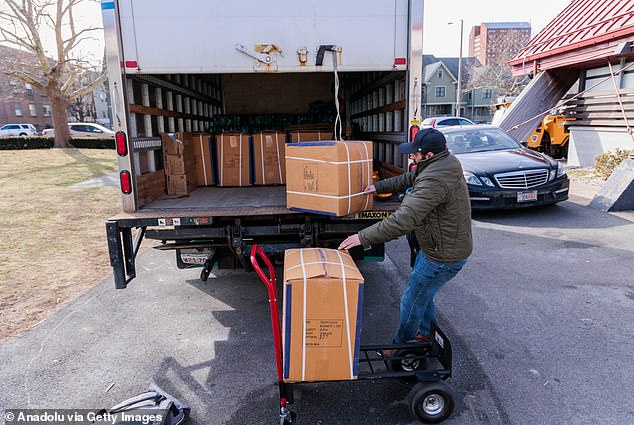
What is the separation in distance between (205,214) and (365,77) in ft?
12.5

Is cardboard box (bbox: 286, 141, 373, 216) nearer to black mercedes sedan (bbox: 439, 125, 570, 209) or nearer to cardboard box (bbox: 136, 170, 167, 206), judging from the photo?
cardboard box (bbox: 136, 170, 167, 206)

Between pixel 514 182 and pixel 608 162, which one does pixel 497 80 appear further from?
pixel 514 182

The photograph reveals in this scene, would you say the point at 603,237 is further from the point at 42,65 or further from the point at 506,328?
the point at 42,65

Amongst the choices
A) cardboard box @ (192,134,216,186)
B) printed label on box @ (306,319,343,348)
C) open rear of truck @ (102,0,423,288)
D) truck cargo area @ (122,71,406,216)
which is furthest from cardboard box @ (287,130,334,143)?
printed label on box @ (306,319,343,348)

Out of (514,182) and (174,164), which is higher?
(174,164)

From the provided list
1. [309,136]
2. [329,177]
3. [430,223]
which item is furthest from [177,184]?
[430,223]

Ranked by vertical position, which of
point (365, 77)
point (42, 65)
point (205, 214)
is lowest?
point (205, 214)

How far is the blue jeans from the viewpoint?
10.8ft

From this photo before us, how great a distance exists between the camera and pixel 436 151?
125 inches

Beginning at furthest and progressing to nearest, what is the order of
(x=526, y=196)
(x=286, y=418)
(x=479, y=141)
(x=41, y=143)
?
(x=41, y=143) < (x=479, y=141) < (x=526, y=196) < (x=286, y=418)

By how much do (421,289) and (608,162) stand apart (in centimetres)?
1110

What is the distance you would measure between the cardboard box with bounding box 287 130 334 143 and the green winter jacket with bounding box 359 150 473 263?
315 centimetres

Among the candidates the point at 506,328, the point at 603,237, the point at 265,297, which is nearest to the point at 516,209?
the point at 603,237

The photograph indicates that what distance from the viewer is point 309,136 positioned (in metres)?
6.31
